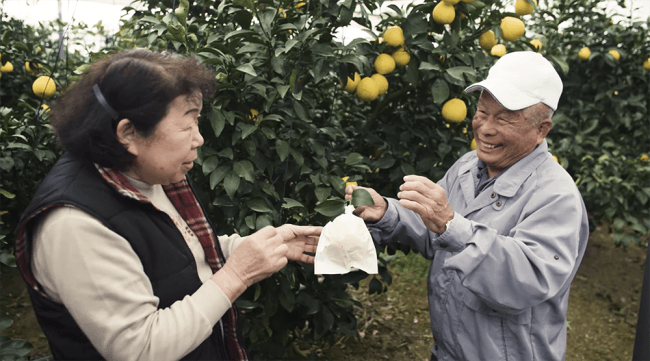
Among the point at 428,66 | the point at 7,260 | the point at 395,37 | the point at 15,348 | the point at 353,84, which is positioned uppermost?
the point at 395,37

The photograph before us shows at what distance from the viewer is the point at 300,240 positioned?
166cm

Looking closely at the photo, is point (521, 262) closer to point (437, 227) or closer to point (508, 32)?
point (437, 227)

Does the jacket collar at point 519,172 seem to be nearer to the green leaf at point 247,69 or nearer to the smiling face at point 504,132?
the smiling face at point 504,132

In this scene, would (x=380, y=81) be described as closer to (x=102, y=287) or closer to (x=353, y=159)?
(x=353, y=159)

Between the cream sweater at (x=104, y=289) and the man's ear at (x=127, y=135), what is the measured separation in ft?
0.67


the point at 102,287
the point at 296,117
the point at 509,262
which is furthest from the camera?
the point at 296,117

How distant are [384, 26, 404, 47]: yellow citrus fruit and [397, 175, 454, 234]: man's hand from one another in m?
0.85

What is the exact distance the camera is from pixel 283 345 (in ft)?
7.81

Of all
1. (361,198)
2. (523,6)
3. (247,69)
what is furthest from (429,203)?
(523,6)

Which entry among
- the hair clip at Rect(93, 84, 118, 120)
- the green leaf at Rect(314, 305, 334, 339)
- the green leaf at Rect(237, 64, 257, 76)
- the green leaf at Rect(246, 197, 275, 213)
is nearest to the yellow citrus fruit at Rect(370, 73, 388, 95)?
the green leaf at Rect(237, 64, 257, 76)

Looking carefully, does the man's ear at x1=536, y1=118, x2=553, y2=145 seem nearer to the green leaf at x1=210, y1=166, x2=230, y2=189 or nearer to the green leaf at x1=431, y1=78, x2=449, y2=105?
the green leaf at x1=431, y1=78, x2=449, y2=105

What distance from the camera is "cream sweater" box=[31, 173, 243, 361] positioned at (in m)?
1.03

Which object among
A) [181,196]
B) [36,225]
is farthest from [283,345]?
[36,225]

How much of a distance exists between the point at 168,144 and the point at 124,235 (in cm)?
25
